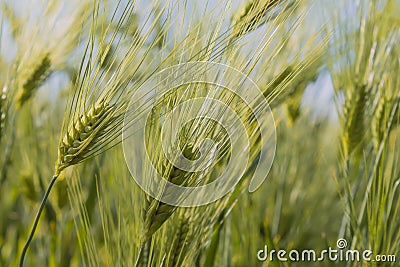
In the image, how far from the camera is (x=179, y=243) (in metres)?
0.45

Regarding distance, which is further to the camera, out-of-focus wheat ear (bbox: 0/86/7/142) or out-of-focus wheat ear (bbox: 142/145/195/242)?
out-of-focus wheat ear (bbox: 0/86/7/142)

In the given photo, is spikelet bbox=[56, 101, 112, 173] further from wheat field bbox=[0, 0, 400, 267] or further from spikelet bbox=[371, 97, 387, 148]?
spikelet bbox=[371, 97, 387, 148]

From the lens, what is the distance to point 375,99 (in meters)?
0.60

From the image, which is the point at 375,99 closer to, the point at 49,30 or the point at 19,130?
the point at 49,30

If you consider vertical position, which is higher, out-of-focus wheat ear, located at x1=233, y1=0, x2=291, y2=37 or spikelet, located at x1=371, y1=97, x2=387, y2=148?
spikelet, located at x1=371, y1=97, x2=387, y2=148

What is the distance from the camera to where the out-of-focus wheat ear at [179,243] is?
438mm

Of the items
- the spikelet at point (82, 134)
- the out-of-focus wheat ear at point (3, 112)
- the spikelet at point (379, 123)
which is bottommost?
the spikelet at point (82, 134)

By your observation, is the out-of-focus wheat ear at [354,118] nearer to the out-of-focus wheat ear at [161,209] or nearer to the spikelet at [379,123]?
the spikelet at [379,123]

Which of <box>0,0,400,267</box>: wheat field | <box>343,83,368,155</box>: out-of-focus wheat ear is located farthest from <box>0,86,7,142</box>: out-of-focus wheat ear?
<box>343,83,368,155</box>: out-of-focus wheat ear

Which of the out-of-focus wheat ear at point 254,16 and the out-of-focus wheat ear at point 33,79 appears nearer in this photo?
the out-of-focus wheat ear at point 254,16

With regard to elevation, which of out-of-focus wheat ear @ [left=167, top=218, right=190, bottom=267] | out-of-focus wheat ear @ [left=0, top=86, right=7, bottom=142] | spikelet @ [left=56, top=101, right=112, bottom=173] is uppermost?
out-of-focus wheat ear @ [left=0, top=86, right=7, bottom=142]

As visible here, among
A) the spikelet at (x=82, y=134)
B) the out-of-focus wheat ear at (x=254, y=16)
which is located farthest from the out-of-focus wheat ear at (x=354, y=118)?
the spikelet at (x=82, y=134)

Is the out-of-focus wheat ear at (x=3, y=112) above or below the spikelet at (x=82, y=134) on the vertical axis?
above

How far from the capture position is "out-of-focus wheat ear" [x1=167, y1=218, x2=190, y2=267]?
44 cm
